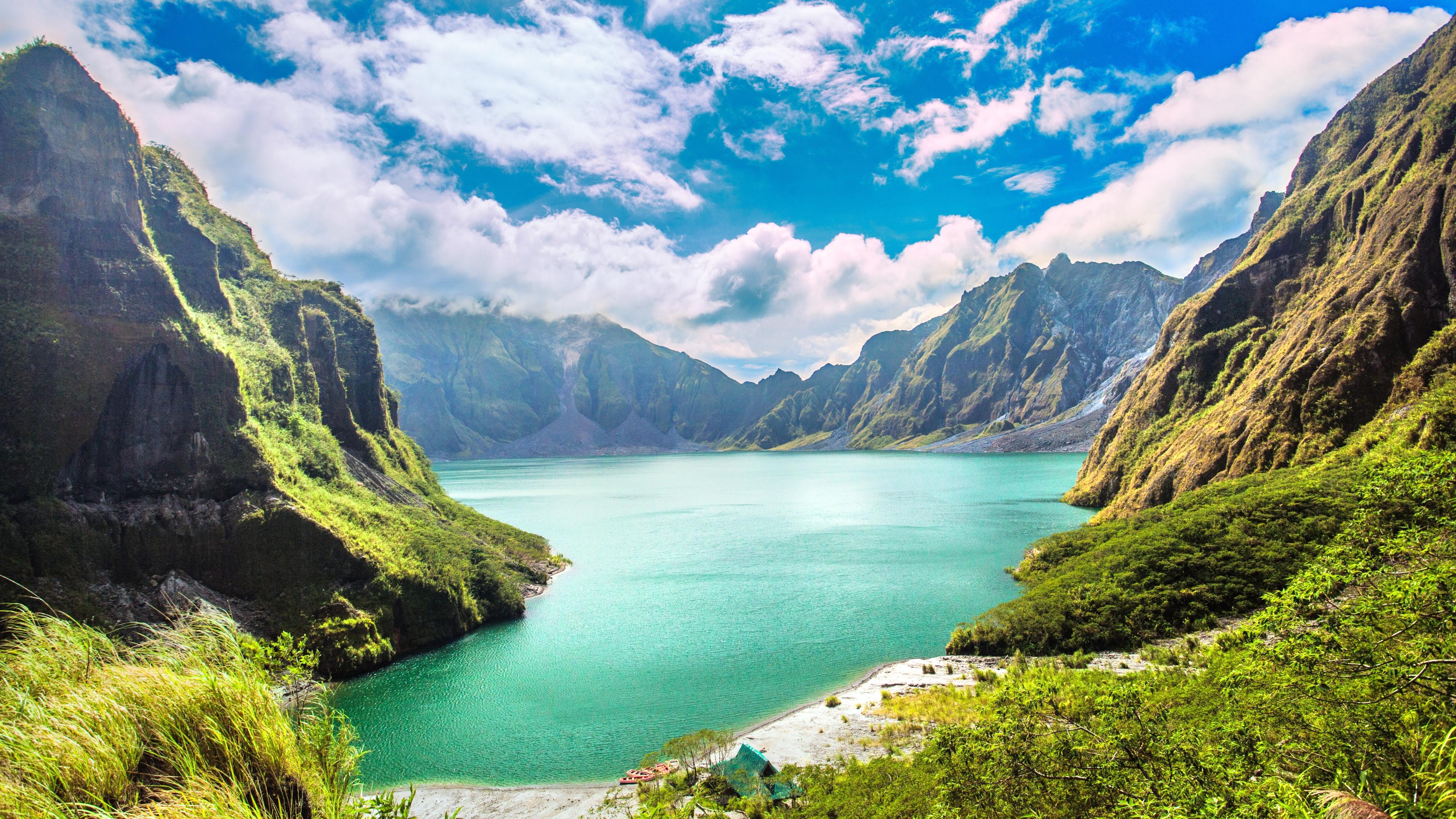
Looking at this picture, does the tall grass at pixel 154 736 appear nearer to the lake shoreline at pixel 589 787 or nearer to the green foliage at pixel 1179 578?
the lake shoreline at pixel 589 787

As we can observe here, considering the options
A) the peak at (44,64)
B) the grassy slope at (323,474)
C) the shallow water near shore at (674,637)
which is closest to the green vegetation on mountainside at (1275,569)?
the shallow water near shore at (674,637)

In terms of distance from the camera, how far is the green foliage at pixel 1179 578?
33781 millimetres

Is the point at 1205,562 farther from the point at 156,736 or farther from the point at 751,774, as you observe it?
the point at 156,736

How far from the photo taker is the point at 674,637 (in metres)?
42.5

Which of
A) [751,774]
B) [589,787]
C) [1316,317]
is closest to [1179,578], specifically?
[751,774]

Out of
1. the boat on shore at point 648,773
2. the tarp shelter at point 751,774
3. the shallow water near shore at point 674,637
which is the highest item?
the tarp shelter at point 751,774

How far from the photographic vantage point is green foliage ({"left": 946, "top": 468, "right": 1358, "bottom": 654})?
3378 centimetres

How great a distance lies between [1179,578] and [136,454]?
64.9 meters

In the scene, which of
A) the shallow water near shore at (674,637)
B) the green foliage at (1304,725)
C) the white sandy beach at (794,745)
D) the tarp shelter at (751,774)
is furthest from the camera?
the shallow water near shore at (674,637)

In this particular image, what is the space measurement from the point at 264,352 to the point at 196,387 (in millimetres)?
20727

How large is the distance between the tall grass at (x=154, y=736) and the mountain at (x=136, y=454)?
3179cm

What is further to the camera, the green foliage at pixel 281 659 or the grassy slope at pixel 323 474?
the grassy slope at pixel 323 474

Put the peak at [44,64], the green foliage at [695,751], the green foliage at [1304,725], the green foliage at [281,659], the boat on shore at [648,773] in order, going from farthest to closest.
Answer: the peak at [44,64], the green foliage at [695,751], the boat on shore at [648,773], the green foliage at [281,659], the green foliage at [1304,725]

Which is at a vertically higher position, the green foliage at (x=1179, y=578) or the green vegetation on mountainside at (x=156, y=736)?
the green vegetation on mountainside at (x=156, y=736)
